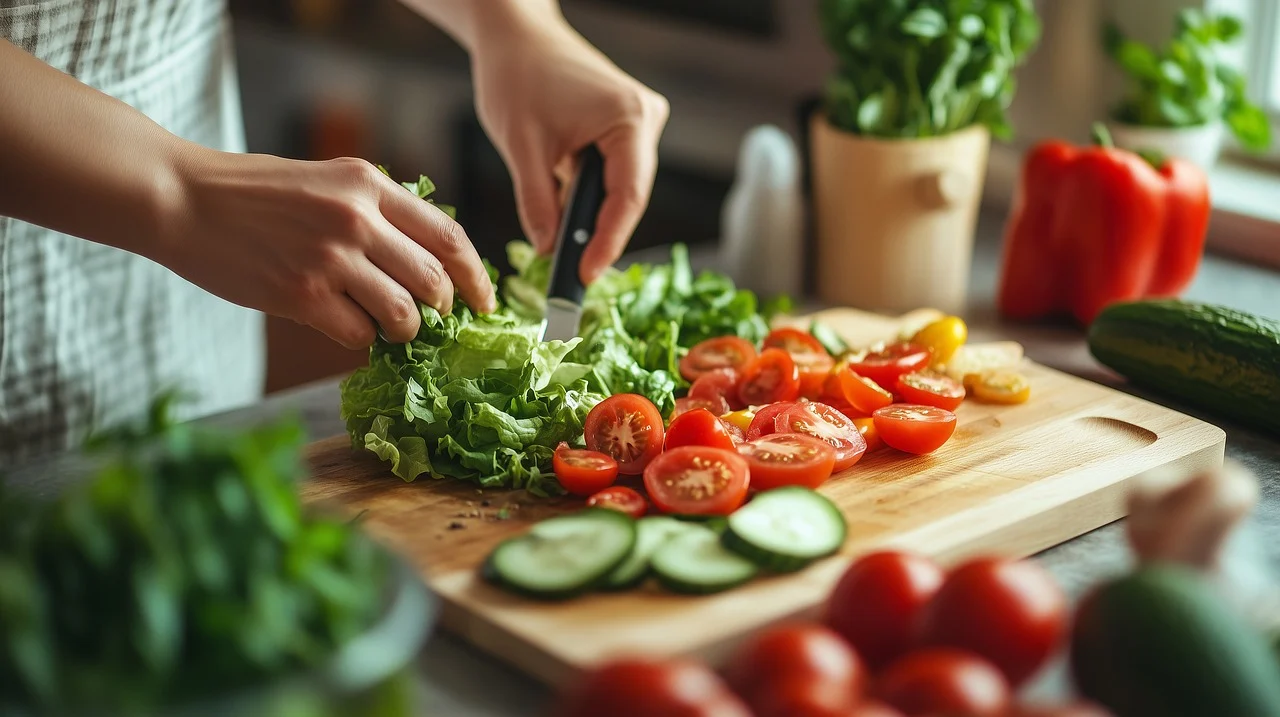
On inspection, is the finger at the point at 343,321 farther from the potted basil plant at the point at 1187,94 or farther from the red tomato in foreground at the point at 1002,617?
the potted basil plant at the point at 1187,94

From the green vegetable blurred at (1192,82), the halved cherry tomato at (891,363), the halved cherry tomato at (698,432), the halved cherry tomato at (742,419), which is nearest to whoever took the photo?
the halved cherry tomato at (698,432)

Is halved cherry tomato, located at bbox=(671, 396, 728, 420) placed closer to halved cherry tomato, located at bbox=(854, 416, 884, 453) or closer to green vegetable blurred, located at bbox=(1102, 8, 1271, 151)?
halved cherry tomato, located at bbox=(854, 416, 884, 453)

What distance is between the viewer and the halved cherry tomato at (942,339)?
1877mm

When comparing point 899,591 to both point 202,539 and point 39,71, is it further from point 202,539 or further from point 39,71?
point 39,71

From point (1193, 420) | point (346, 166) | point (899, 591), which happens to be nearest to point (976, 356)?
point (1193, 420)

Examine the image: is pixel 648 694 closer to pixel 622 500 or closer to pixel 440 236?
pixel 622 500

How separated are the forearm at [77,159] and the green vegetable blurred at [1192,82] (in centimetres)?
188

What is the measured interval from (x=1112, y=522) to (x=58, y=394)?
1.58 metres

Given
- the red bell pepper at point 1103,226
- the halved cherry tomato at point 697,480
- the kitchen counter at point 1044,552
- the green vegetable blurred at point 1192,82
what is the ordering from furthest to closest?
the green vegetable blurred at point 1192,82, the red bell pepper at point 1103,226, the halved cherry tomato at point 697,480, the kitchen counter at point 1044,552

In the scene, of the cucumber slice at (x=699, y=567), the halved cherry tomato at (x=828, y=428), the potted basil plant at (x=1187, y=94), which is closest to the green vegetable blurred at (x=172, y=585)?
the cucumber slice at (x=699, y=567)

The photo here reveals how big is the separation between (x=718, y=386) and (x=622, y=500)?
Result: 0.38 metres

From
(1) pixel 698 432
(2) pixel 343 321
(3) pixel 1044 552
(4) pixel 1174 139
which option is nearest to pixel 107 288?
(2) pixel 343 321

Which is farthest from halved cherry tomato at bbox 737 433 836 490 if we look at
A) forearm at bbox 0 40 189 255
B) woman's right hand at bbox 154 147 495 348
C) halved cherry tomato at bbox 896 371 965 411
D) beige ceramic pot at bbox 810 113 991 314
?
beige ceramic pot at bbox 810 113 991 314

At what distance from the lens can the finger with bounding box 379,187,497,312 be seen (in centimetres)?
151
